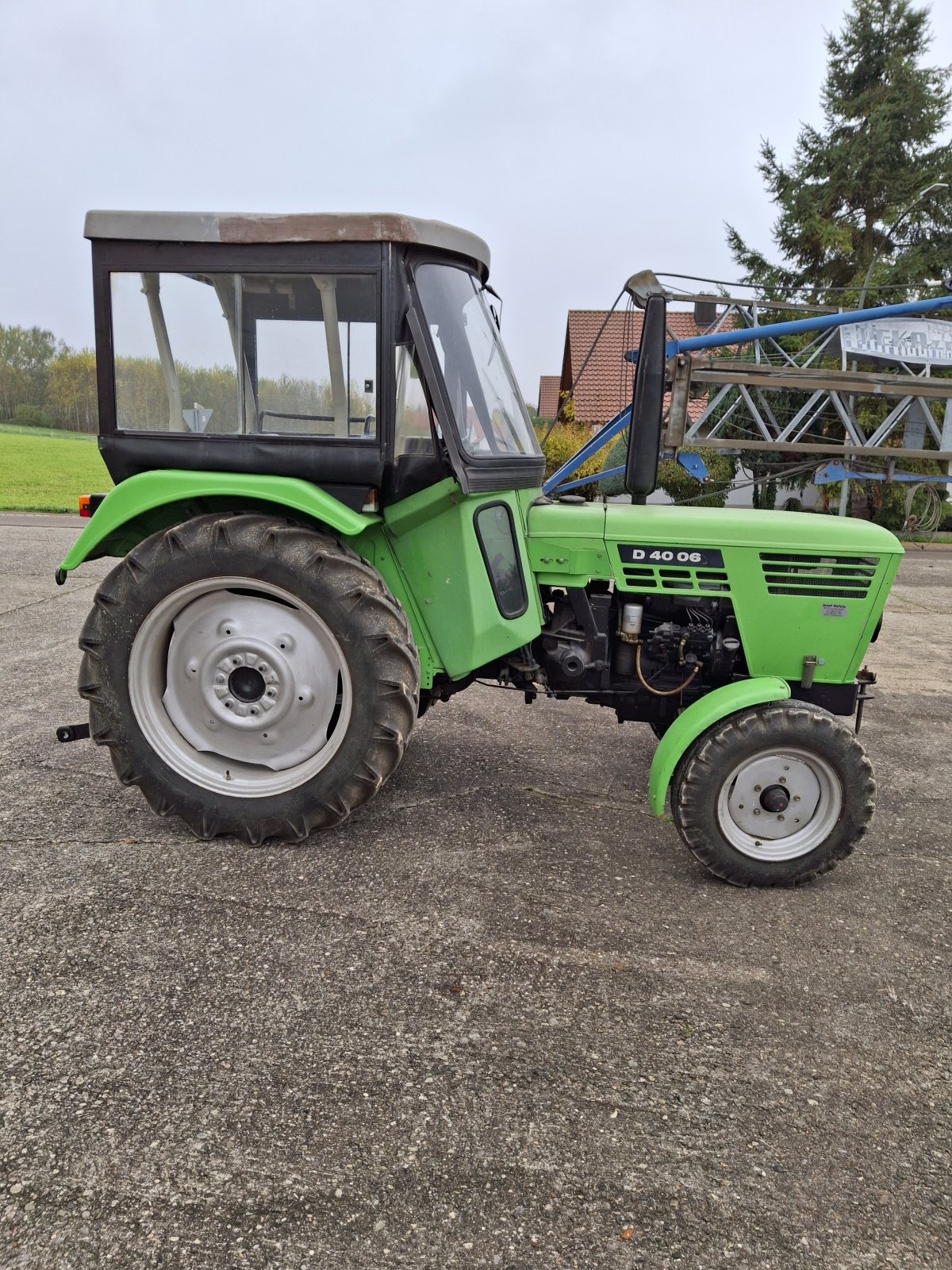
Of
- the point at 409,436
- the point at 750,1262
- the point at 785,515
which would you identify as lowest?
the point at 750,1262

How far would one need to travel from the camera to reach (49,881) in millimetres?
3098

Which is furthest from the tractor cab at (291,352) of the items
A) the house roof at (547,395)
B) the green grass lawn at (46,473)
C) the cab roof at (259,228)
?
the house roof at (547,395)

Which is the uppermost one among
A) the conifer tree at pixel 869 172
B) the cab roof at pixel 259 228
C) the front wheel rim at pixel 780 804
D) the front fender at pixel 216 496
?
the conifer tree at pixel 869 172

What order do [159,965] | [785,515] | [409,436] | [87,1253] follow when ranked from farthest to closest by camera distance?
[785,515] → [409,436] → [159,965] → [87,1253]

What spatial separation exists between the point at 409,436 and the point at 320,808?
1477mm

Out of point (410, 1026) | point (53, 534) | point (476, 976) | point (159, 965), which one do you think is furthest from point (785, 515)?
point (53, 534)

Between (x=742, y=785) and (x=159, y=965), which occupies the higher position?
(x=742, y=785)

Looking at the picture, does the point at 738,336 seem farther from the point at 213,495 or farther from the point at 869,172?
the point at 869,172

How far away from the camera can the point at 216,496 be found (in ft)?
11.2

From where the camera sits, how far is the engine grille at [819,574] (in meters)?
3.42

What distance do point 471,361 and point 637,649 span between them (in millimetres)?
1366

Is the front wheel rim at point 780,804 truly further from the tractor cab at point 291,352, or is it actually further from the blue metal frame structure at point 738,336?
the blue metal frame structure at point 738,336

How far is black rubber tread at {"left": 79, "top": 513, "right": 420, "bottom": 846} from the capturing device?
3.23 meters

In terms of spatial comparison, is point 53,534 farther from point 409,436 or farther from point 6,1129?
point 6,1129
